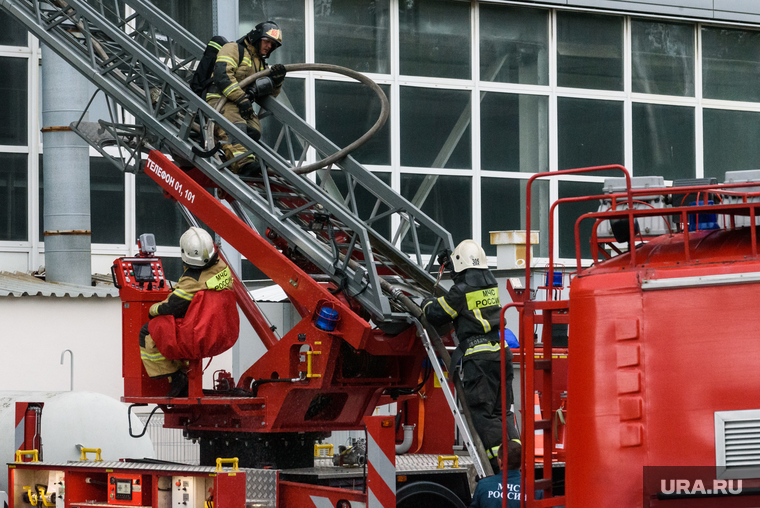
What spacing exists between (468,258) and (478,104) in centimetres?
1030

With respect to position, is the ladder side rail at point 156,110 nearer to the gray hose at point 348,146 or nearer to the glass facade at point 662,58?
the gray hose at point 348,146

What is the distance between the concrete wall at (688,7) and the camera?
17.7 metres

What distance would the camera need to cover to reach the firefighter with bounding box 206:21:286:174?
8.54 meters

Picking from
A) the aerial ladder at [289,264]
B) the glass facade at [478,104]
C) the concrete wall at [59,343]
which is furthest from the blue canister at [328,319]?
the glass facade at [478,104]

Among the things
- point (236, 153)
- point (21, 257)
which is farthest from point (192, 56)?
point (21, 257)

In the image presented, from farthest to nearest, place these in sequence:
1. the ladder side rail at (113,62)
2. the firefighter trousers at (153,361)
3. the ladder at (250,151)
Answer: the ladder side rail at (113,62)
the firefighter trousers at (153,361)
the ladder at (250,151)

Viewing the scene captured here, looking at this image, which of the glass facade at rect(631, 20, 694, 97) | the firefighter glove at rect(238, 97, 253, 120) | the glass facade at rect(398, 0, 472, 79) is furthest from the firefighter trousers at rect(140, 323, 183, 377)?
the glass facade at rect(631, 20, 694, 97)

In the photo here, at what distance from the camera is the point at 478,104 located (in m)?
17.2

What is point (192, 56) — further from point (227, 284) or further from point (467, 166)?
point (467, 166)

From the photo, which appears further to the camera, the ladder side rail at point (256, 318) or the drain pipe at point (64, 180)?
the drain pipe at point (64, 180)

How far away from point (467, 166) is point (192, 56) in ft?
26.0

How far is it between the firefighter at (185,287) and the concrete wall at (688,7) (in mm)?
11338

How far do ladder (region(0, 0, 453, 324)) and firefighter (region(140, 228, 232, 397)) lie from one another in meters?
0.55

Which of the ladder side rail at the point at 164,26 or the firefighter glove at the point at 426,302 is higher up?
the ladder side rail at the point at 164,26
